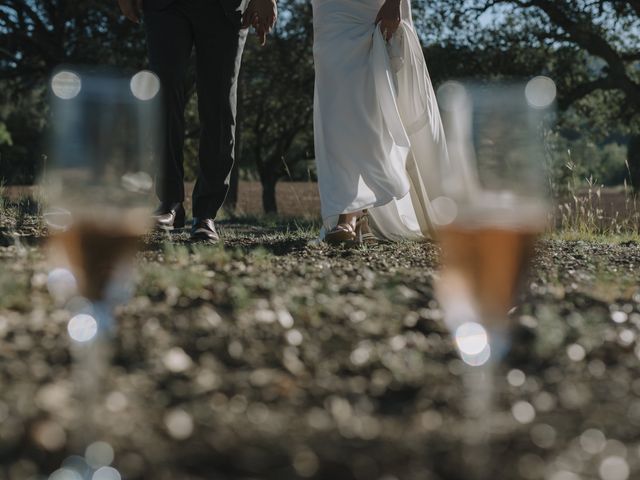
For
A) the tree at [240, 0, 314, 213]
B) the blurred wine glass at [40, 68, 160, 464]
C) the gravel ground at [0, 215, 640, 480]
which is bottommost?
the gravel ground at [0, 215, 640, 480]

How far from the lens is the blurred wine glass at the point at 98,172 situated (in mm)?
1729

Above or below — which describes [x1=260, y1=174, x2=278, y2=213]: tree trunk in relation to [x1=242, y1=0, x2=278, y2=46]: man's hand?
below

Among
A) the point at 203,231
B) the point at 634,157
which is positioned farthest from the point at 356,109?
the point at 634,157

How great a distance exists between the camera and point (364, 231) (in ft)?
17.6

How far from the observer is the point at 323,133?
4992 mm

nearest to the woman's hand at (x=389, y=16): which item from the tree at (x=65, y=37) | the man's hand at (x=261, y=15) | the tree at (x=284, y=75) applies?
the man's hand at (x=261, y=15)

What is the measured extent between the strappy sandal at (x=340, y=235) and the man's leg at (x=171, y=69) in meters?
1.12

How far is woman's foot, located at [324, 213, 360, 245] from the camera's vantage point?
15.8 ft

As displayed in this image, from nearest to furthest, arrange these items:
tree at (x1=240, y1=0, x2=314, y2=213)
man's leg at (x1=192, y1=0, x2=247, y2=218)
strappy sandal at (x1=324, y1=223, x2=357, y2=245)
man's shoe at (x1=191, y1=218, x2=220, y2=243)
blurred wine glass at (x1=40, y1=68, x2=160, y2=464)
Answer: blurred wine glass at (x1=40, y1=68, x2=160, y2=464)
man's shoe at (x1=191, y1=218, x2=220, y2=243)
strappy sandal at (x1=324, y1=223, x2=357, y2=245)
man's leg at (x1=192, y1=0, x2=247, y2=218)
tree at (x1=240, y1=0, x2=314, y2=213)

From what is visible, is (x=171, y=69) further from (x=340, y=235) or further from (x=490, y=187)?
(x=490, y=187)

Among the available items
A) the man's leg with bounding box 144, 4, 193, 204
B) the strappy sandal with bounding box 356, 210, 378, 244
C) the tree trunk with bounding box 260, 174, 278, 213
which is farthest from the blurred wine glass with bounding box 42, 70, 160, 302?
the tree trunk with bounding box 260, 174, 278, 213

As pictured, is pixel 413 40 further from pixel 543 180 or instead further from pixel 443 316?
pixel 543 180

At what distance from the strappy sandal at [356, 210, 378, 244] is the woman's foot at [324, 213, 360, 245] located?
0.23 metres

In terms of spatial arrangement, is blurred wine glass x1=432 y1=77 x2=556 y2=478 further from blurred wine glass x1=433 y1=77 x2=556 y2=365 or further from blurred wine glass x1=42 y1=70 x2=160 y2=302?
blurred wine glass x1=42 y1=70 x2=160 y2=302
